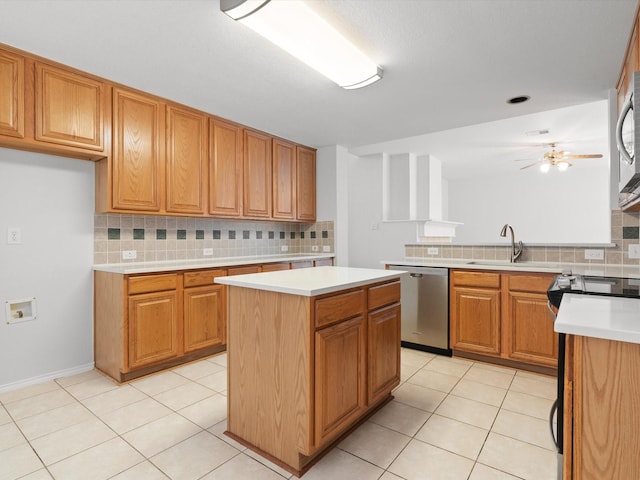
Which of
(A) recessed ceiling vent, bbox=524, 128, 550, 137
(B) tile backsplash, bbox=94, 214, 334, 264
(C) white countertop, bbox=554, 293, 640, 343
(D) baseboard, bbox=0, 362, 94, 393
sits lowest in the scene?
(D) baseboard, bbox=0, 362, 94, 393

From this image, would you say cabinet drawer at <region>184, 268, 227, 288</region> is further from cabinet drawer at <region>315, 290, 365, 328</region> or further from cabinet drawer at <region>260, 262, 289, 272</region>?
cabinet drawer at <region>315, 290, 365, 328</region>

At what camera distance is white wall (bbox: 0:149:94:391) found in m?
2.52

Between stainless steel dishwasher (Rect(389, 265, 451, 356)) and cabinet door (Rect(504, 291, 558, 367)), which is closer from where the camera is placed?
cabinet door (Rect(504, 291, 558, 367))

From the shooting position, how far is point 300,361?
1619 mm

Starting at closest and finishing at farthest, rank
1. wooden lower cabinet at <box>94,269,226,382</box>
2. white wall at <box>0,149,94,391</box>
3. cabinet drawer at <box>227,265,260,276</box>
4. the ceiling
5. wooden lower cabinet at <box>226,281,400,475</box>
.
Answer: wooden lower cabinet at <box>226,281,400,475</box> < the ceiling < white wall at <box>0,149,94,391</box> < wooden lower cabinet at <box>94,269,226,382</box> < cabinet drawer at <box>227,265,260,276</box>

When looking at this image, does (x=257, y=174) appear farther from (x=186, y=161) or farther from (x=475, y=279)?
(x=475, y=279)

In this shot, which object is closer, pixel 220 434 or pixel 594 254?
pixel 220 434

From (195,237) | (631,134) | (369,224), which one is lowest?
(195,237)

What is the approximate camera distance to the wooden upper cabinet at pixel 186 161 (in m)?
3.22

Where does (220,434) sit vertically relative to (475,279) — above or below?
below

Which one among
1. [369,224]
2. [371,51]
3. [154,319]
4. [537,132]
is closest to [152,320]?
[154,319]

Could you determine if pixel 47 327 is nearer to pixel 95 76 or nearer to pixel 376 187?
pixel 95 76

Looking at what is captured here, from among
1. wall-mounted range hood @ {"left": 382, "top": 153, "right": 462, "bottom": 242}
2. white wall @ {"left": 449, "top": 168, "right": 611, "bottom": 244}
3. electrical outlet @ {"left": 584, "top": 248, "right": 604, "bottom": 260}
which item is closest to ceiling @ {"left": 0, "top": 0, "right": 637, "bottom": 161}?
electrical outlet @ {"left": 584, "top": 248, "right": 604, "bottom": 260}

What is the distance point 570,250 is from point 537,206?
520 centimetres
